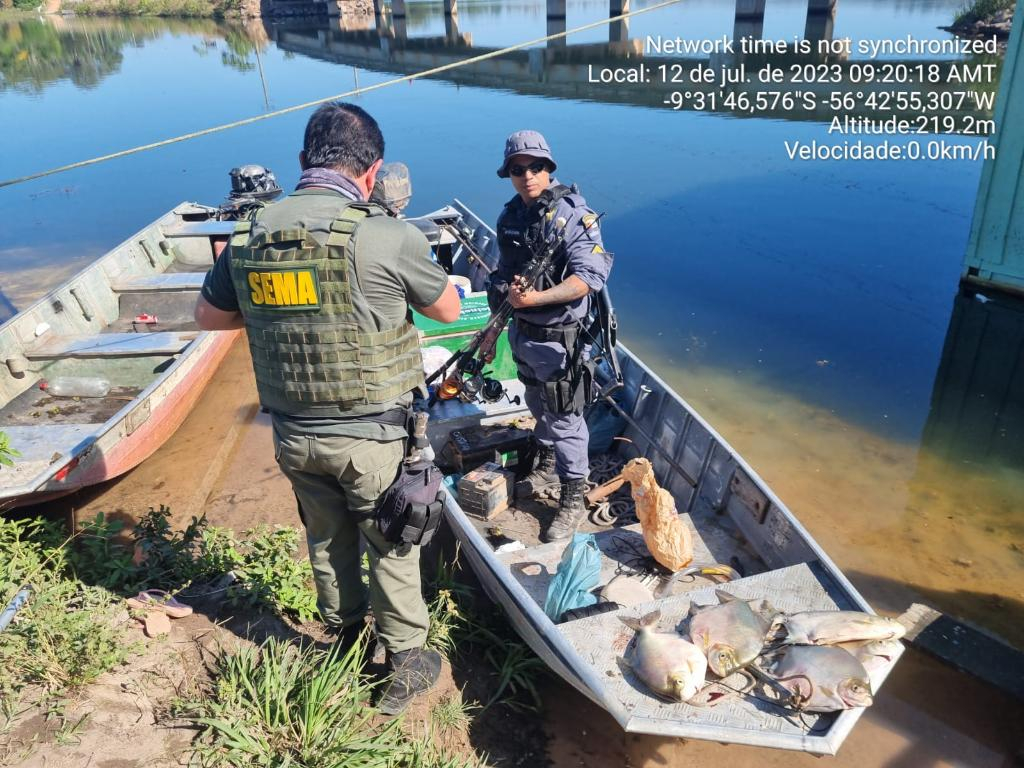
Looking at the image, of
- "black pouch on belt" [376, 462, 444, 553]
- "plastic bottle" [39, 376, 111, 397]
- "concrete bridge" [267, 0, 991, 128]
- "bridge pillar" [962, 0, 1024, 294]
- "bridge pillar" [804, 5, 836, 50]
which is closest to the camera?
"black pouch on belt" [376, 462, 444, 553]

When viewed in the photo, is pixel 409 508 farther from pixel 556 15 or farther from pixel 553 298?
pixel 556 15

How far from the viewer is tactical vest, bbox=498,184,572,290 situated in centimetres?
407

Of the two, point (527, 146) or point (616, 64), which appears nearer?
A: point (527, 146)

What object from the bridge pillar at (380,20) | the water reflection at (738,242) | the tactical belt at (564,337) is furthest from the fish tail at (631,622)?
the bridge pillar at (380,20)

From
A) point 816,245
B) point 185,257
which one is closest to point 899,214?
point 816,245

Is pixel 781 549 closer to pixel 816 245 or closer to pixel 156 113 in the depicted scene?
pixel 816 245

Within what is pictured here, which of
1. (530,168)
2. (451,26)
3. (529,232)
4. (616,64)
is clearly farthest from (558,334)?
(451,26)

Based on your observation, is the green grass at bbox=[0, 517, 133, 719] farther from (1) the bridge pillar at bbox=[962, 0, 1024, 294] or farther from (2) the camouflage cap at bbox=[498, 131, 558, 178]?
(1) the bridge pillar at bbox=[962, 0, 1024, 294]

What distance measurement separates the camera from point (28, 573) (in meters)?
3.38

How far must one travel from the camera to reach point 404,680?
3.08 metres

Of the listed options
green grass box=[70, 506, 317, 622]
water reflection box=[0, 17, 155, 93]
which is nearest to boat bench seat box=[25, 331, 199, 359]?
green grass box=[70, 506, 317, 622]

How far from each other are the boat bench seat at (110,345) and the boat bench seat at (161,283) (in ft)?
3.92

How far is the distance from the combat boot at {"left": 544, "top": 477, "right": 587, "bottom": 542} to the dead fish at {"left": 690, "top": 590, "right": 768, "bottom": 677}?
1305 mm

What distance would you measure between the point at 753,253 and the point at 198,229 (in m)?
8.23
